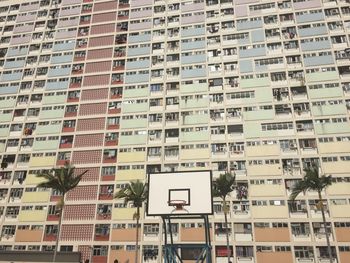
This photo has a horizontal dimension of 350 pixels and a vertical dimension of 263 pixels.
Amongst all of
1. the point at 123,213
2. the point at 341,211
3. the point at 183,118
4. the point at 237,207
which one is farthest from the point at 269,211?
the point at 123,213

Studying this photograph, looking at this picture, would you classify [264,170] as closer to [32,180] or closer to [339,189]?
[339,189]

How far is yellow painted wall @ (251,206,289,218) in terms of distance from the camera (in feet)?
155

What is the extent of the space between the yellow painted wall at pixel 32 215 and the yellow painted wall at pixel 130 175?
38.9 feet

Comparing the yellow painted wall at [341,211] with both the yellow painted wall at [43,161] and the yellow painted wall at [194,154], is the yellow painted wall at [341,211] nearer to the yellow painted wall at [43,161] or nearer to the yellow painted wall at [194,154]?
the yellow painted wall at [194,154]

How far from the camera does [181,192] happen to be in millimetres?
22688

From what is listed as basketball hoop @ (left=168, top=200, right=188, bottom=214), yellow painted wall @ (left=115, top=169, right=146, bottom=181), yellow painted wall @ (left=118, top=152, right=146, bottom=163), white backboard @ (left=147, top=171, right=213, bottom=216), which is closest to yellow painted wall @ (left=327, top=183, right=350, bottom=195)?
yellow painted wall @ (left=115, top=169, right=146, bottom=181)

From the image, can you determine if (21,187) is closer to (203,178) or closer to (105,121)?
(105,121)

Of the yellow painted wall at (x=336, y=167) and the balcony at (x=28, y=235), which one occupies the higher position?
the yellow painted wall at (x=336, y=167)

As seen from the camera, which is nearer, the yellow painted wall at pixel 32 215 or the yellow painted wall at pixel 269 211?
the yellow painted wall at pixel 269 211

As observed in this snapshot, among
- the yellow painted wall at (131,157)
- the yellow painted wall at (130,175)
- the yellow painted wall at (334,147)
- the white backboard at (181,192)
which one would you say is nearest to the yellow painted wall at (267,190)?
the yellow painted wall at (334,147)

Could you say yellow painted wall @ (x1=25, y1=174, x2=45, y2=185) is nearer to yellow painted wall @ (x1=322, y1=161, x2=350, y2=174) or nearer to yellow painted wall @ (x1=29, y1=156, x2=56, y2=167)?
yellow painted wall @ (x1=29, y1=156, x2=56, y2=167)

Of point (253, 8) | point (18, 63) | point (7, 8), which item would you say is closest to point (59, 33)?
point (18, 63)

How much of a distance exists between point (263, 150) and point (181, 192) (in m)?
30.7

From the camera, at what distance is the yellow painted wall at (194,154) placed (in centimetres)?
5269
